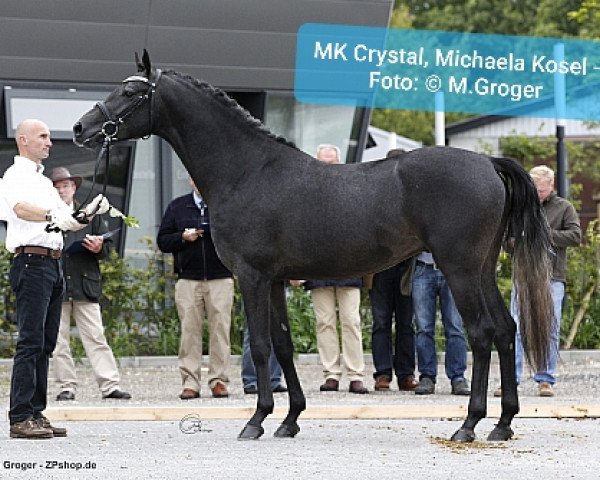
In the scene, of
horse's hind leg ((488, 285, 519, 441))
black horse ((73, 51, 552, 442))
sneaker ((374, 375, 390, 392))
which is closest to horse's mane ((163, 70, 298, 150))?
black horse ((73, 51, 552, 442))

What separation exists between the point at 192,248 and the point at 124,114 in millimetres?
3575

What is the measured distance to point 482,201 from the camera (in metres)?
10.3

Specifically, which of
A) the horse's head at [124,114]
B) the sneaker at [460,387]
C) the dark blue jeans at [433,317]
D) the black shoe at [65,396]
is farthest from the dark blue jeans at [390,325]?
the horse's head at [124,114]

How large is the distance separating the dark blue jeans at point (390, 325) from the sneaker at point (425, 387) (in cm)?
45

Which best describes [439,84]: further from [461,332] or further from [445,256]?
[445,256]

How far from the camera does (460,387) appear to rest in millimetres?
14367

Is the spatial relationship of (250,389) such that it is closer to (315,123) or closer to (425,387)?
(425,387)

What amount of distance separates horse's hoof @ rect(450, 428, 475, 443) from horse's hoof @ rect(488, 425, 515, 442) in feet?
0.65

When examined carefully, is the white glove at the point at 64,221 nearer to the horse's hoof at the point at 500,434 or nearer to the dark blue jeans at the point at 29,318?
the dark blue jeans at the point at 29,318

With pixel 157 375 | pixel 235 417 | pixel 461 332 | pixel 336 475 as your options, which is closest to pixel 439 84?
pixel 461 332

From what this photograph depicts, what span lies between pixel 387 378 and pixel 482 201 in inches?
195

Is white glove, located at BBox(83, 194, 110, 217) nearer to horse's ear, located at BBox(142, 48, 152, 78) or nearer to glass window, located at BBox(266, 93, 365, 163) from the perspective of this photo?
horse's ear, located at BBox(142, 48, 152, 78)

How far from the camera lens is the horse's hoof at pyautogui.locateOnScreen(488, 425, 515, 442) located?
1041 cm

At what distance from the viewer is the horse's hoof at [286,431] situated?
10844mm
